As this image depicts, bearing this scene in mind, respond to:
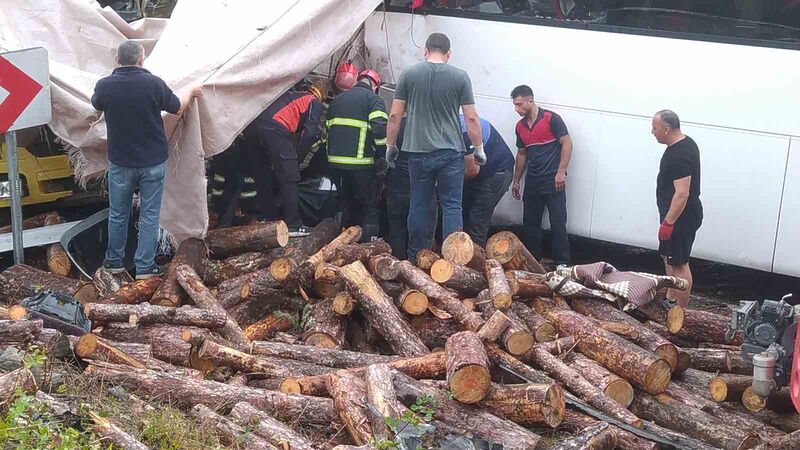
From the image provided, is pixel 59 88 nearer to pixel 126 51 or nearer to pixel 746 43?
pixel 126 51

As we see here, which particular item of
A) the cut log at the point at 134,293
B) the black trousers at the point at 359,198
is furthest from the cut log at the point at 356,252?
the cut log at the point at 134,293

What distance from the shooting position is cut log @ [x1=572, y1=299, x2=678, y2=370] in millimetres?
6664

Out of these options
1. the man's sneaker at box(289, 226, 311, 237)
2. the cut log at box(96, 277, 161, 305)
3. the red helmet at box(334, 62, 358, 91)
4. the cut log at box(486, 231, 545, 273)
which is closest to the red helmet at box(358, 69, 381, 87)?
the red helmet at box(334, 62, 358, 91)

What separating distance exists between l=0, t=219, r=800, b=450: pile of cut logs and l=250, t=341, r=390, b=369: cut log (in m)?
0.01

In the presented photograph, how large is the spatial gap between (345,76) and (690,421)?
4600 millimetres

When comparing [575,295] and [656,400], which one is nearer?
Result: [656,400]

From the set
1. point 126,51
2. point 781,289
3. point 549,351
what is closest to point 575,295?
point 549,351

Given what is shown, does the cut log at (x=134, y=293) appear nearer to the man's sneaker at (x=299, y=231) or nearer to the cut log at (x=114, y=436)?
the man's sneaker at (x=299, y=231)

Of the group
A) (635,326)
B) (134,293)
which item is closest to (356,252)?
(134,293)

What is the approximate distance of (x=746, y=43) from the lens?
323 inches

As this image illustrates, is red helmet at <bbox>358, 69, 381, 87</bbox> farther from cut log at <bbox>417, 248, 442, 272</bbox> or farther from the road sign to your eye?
the road sign

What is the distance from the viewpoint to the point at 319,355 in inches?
267

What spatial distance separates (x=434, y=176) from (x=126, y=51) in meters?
2.66

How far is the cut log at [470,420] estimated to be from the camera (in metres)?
5.70
